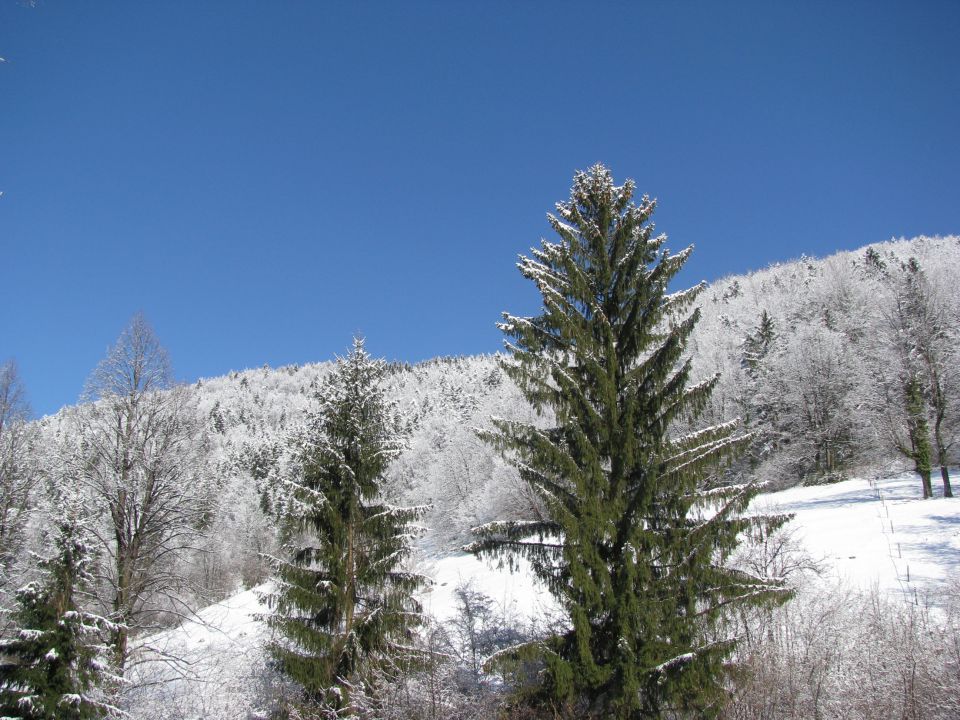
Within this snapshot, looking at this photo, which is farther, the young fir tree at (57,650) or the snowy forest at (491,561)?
the young fir tree at (57,650)

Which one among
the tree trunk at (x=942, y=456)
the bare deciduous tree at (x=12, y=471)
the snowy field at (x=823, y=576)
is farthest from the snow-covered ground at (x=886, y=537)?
the bare deciduous tree at (x=12, y=471)

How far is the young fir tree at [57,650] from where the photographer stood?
9.07 meters

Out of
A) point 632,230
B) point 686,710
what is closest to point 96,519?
point 686,710

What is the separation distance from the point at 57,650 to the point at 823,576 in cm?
1846

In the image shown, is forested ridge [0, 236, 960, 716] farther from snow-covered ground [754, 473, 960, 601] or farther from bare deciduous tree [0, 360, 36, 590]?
snow-covered ground [754, 473, 960, 601]

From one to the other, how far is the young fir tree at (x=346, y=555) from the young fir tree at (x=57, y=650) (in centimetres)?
317

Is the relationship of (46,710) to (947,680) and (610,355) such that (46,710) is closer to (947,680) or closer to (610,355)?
(610,355)

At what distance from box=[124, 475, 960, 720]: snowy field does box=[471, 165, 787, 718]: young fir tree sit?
1897 millimetres

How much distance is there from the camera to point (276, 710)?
12.5 meters

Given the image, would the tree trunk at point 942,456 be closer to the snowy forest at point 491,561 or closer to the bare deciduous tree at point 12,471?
the snowy forest at point 491,561

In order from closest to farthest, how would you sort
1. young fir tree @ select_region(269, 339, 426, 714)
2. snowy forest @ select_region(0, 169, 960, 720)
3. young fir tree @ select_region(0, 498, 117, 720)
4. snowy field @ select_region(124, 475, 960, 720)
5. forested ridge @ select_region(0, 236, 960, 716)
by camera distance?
snowy forest @ select_region(0, 169, 960, 720) < young fir tree @ select_region(0, 498, 117, 720) < young fir tree @ select_region(269, 339, 426, 714) < forested ridge @ select_region(0, 236, 960, 716) < snowy field @ select_region(124, 475, 960, 720)

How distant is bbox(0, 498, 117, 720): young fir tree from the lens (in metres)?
9.07

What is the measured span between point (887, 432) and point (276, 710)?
2982cm

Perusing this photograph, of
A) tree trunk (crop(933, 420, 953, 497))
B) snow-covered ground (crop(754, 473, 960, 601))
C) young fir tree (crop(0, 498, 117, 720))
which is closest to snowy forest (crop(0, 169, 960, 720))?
young fir tree (crop(0, 498, 117, 720))
